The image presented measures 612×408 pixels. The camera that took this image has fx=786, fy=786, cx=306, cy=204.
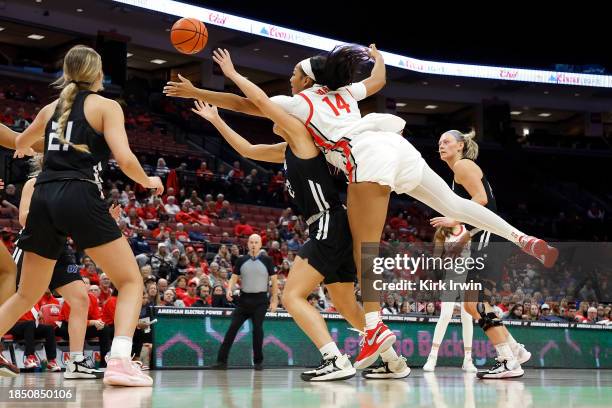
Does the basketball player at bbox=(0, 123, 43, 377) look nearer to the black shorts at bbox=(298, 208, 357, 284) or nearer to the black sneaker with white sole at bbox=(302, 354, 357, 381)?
the black shorts at bbox=(298, 208, 357, 284)

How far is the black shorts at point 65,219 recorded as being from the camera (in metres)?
4.39

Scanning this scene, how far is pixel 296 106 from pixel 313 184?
0.54 metres

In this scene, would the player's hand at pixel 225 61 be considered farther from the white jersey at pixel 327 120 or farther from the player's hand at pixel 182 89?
the white jersey at pixel 327 120

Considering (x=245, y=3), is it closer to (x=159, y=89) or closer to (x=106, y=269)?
(x=159, y=89)

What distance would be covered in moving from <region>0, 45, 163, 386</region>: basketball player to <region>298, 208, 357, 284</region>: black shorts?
1.26 meters

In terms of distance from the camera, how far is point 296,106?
A: 17.5 feet

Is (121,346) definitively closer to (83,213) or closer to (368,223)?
(83,213)

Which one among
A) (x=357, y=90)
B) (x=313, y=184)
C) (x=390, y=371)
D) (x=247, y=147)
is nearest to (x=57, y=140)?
(x=313, y=184)

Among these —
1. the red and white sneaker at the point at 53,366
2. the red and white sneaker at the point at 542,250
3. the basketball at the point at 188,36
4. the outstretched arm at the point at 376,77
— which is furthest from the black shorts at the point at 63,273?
the red and white sneaker at the point at 542,250

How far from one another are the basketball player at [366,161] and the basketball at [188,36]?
954 mm

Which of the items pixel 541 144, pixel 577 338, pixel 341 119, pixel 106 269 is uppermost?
pixel 541 144

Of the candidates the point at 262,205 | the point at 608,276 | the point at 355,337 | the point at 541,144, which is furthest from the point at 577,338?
the point at 541,144

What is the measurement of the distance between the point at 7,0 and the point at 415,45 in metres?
16.9

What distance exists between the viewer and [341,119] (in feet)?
17.4
